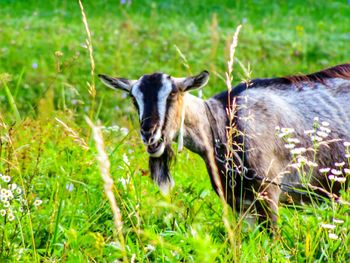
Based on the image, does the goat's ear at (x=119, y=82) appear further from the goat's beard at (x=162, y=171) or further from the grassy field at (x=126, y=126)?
the goat's beard at (x=162, y=171)

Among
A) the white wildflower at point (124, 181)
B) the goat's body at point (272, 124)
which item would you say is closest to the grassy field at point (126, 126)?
the white wildflower at point (124, 181)

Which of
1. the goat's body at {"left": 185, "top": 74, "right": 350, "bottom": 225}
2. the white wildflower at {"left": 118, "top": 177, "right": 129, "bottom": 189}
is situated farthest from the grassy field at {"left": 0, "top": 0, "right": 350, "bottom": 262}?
the goat's body at {"left": 185, "top": 74, "right": 350, "bottom": 225}

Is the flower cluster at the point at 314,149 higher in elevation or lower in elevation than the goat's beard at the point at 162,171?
higher

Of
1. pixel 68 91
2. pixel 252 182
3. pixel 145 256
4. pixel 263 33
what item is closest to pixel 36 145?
pixel 252 182

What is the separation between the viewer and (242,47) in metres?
16.4

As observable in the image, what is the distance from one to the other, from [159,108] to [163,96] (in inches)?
4.4

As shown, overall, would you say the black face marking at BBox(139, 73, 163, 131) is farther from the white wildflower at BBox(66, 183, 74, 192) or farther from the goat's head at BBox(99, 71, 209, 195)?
the white wildflower at BBox(66, 183, 74, 192)

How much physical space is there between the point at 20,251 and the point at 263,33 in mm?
13321

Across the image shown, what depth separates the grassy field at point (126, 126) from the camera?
4.56m

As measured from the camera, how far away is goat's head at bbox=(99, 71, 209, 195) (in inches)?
204

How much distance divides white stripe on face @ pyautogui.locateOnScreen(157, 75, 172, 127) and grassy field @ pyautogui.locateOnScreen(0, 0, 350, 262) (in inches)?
7.5

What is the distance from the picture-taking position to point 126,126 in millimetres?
9289

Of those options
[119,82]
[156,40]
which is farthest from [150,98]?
[156,40]

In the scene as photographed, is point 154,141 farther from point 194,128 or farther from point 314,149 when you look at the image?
point 314,149
